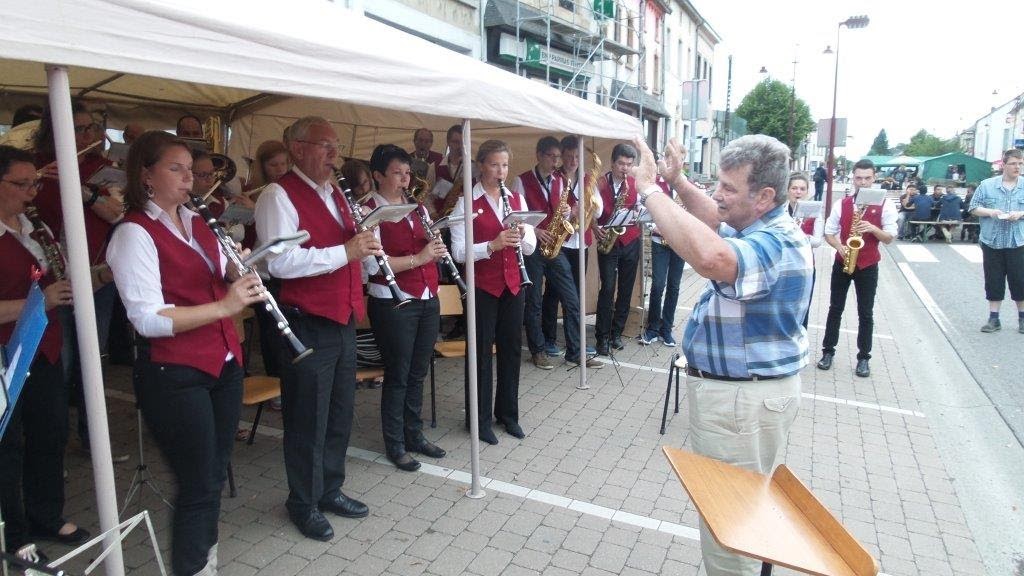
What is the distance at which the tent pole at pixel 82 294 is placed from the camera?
191cm

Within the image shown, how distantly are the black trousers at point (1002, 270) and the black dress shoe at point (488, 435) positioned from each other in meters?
6.65

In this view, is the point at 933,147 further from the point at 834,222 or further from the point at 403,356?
the point at 403,356

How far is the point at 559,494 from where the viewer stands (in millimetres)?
3949

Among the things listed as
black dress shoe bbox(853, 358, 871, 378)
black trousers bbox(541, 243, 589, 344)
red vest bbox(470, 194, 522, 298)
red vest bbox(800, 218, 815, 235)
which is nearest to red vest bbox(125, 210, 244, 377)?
red vest bbox(470, 194, 522, 298)

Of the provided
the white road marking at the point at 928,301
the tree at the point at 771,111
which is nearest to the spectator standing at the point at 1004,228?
the white road marking at the point at 928,301

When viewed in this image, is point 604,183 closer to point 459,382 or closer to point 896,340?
point 459,382

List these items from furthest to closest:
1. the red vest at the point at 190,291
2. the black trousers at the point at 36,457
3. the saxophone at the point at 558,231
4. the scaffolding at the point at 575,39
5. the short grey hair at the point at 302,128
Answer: the scaffolding at the point at 575,39 → the saxophone at the point at 558,231 → the short grey hair at the point at 302,128 → the black trousers at the point at 36,457 → the red vest at the point at 190,291

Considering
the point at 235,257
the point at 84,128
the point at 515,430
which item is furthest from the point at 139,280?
the point at 515,430

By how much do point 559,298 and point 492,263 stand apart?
2.04 metres

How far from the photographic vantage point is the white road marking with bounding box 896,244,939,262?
14984mm

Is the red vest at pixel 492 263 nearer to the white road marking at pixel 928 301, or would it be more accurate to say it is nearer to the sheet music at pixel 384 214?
the sheet music at pixel 384 214

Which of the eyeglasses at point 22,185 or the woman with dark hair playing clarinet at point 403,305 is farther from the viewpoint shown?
the woman with dark hair playing clarinet at point 403,305

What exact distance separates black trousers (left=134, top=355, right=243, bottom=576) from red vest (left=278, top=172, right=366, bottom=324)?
499 millimetres

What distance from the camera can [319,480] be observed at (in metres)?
3.37
